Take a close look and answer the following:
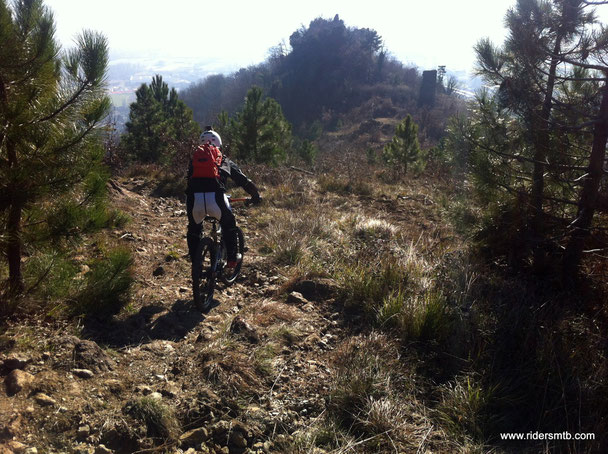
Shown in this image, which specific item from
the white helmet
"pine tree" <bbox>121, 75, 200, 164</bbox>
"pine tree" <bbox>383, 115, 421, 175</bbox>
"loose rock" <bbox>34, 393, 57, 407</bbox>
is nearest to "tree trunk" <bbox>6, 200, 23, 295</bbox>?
"loose rock" <bbox>34, 393, 57, 407</bbox>

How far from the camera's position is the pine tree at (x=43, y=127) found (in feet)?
8.78

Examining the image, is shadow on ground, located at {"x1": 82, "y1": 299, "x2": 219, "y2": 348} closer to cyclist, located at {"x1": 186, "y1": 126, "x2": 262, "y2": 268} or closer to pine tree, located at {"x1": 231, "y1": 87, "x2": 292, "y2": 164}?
cyclist, located at {"x1": 186, "y1": 126, "x2": 262, "y2": 268}

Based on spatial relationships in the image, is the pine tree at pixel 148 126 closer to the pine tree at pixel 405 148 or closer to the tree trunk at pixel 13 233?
the pine tree at pixel 405 148

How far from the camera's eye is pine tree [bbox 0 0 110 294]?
2676 mm

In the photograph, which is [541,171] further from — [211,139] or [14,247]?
[14,247]

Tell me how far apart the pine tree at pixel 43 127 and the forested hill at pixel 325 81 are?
67.5m

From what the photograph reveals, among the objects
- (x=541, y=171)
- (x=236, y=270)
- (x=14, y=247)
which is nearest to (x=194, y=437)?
(x=14, y=247)

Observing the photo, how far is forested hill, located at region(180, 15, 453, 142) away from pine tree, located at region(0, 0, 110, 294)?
67.5 m

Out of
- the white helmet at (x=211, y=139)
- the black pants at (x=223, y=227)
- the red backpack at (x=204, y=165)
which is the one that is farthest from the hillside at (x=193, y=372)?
the white helmet at (x=211, y=139)

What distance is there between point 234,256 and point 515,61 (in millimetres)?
3724

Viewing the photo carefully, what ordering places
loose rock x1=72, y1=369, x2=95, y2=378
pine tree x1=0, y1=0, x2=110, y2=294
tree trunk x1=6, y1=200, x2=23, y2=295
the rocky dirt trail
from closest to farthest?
1. the rocky dirt trail
2. loose rock x1=72, y1=369, x2=95, y2=378
3. pine tree x1=0, y1=0, x2=110, y2=294
4. tree trunk x1=6, y1=200, x2=23, y2=295

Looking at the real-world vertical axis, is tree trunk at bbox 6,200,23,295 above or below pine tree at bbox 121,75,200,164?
below

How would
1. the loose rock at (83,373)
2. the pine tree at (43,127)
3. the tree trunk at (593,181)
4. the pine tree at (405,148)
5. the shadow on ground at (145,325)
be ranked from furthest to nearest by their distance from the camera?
the pine tree at (405,148), the tree trunk at (593,181), the shadow on ground at (145,325), the pine tree at (43,127), the loose rock at (83,373)

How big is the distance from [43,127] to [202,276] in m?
1.85
